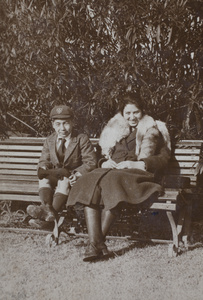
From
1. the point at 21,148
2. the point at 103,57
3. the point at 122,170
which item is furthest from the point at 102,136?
the point at 21,148

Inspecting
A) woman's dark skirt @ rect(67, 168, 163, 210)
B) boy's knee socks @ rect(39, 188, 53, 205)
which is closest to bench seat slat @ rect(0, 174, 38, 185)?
boy's knee socks @ rect(39, 188, 53, 205)

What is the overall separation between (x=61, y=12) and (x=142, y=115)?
4.68ft

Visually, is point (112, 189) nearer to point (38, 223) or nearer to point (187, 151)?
point (38, 223)

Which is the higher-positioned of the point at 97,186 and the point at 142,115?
the point at 142,115

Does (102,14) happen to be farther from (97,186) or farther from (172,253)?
(172,253)

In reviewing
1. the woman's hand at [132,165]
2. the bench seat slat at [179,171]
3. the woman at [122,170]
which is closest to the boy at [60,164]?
the woman at [122,170]

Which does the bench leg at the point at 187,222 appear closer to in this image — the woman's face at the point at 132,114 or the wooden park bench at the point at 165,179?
the wooden park bench at the point at 165,179

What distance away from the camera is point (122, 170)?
4156mm

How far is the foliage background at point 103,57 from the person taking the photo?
4.75 m

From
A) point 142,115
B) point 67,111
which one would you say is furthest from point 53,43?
point 142,115

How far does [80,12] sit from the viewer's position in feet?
16.1

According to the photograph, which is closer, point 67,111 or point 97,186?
point 97,186

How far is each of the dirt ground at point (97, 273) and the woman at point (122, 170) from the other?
26 cm

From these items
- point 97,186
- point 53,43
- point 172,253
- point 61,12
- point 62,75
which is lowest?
point 172,253
